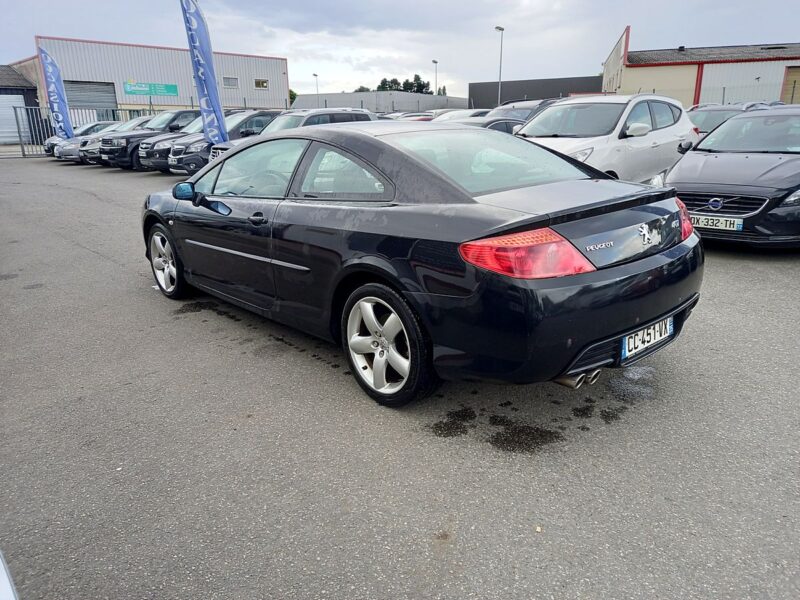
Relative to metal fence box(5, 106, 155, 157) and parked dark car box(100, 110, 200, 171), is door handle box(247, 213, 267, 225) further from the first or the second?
metal fence box(5, 106, 155, 157)

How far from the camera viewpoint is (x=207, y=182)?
4.55 metres

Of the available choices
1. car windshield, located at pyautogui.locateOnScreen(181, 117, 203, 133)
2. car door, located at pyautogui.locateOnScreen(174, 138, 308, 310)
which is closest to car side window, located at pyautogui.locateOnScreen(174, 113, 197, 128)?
car windshield, located at pyautogui.locateOnScreen(181, 117, 203, 133)

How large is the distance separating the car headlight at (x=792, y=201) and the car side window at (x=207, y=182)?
5.15 m

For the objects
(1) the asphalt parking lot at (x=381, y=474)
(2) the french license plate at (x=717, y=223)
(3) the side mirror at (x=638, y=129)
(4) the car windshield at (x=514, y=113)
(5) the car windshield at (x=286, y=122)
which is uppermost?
(4) the car windshield at (x=514, y=113)

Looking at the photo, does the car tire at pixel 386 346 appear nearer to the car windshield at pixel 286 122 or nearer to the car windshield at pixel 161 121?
the car windshield at pixel 286 122

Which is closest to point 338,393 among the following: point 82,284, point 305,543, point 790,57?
point 305,543

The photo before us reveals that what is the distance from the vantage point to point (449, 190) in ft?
9.57

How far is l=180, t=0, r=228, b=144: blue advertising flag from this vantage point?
1307cm

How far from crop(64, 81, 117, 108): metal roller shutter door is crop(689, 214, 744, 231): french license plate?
136ft

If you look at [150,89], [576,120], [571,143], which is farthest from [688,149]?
[150,89]

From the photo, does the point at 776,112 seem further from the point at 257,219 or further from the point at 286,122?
the point at 286,122

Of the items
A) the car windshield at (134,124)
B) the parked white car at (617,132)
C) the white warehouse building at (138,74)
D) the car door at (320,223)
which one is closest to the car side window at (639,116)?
the parked white car at (617,132)

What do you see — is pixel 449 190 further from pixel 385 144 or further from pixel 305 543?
pixel 305 543

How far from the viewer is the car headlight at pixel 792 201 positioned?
5.59m
